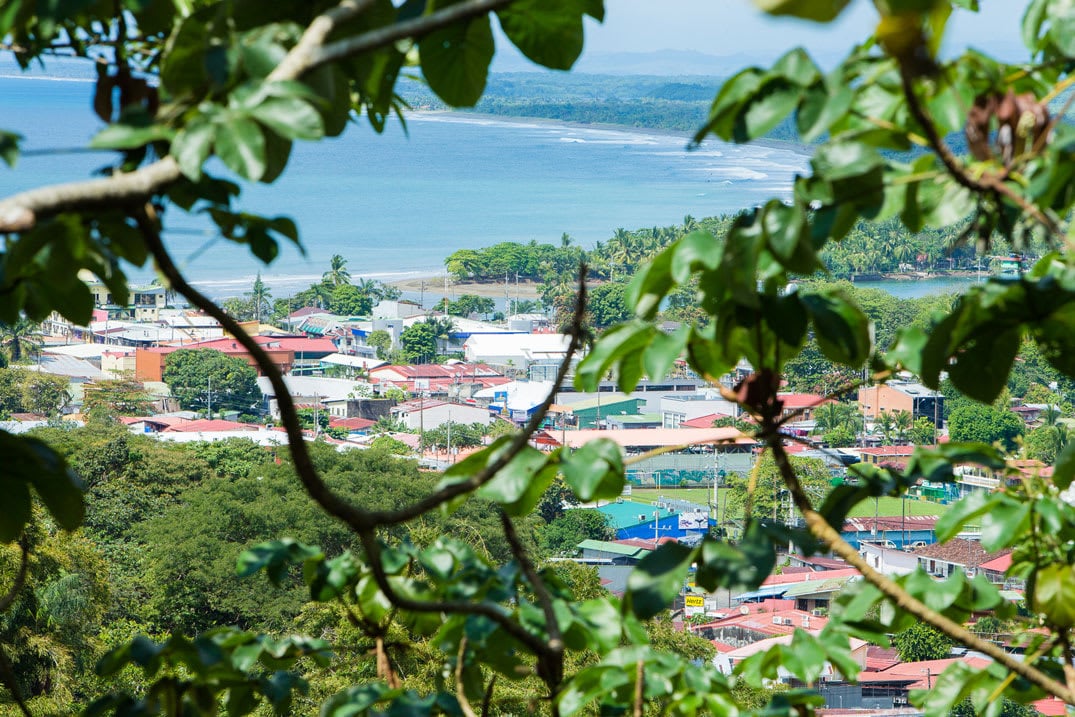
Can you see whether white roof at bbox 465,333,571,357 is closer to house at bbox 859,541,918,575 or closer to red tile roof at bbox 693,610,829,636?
house at bbox 859,541,918,575

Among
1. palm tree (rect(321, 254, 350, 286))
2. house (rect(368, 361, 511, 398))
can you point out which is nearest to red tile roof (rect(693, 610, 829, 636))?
house (rect(368, 361, 511, 398))

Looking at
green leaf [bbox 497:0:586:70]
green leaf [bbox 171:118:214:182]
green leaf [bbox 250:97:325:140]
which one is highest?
green leaf [bbox 497:0:586:70]

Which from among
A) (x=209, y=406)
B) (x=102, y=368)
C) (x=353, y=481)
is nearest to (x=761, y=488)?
(x=353, y=481)

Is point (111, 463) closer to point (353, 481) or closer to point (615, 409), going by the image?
point (353, 481)

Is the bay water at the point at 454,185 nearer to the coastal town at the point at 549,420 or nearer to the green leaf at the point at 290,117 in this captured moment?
the coastal town at the point at 549,420

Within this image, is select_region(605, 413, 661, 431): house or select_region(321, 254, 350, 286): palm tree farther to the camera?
select_region(321, 254, 350, 286): palm tree

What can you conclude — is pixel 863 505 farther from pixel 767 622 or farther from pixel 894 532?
pixel 767 622

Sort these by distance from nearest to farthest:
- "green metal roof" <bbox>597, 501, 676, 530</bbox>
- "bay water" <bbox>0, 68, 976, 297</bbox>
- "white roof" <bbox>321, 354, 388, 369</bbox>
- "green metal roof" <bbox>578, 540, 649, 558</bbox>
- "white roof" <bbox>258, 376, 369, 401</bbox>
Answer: "green metal roof" <bbox>578, 540, 649, 558</bbox>, "green metal roof" <bbox>597, 501, 676, 530</bbox>, "white roof" <bbox>258, 376, 369, 401</bbox>, "white roof" <bbox>321, 354, 388, 369</bbox>, "bay water" <bbox>0, 68, 976, 297</bbox>
